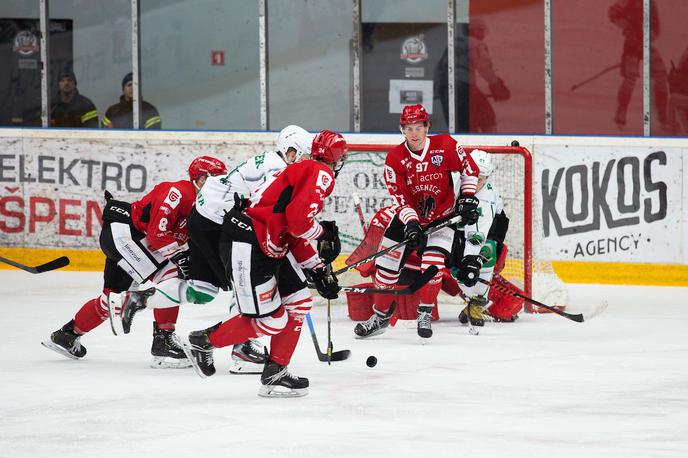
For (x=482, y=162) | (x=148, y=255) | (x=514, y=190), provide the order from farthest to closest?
(x=514, y=190) < (x=482, y=162) < (x=148, y=255)

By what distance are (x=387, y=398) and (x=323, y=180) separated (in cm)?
79

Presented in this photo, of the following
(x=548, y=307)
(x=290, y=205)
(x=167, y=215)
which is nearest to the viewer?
(x=290, y=205)

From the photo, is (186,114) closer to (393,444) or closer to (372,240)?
(372,240)

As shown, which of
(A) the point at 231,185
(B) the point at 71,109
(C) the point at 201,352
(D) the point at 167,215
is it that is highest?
(B) the point at 71,109

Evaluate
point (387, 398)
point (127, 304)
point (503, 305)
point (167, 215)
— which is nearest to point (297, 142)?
point (167, 215)

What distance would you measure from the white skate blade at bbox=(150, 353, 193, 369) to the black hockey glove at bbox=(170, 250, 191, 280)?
0.32 meters

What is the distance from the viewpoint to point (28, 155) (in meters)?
8.69

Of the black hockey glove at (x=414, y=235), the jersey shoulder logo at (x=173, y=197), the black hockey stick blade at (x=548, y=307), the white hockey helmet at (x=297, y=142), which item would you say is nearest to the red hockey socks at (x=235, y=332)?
the jersey shoulder logo at (x=173, y=197)

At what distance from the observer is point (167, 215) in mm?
5164

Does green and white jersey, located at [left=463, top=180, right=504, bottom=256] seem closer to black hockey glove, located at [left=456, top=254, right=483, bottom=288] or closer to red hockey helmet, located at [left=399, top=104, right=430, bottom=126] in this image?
black hockey glove, located at [left=456, top=254, right=483, bottom=288]

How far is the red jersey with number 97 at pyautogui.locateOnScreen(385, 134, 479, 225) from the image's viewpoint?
19.9ft

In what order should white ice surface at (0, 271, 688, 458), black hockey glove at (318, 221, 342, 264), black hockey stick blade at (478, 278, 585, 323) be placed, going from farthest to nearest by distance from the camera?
black hockey stick blade at (478, 278, 585, 323)
black hockey glove at (318, 221, 342, 264)
white ice surface at (0, 271, 688, 458)

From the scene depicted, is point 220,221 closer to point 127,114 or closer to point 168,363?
point 168,363

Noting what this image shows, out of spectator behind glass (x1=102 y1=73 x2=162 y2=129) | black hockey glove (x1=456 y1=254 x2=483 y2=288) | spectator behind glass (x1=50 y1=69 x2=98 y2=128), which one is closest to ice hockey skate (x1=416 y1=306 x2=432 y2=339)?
black hockey glove (x1=456 y1=254 x2=483 y2=288)
